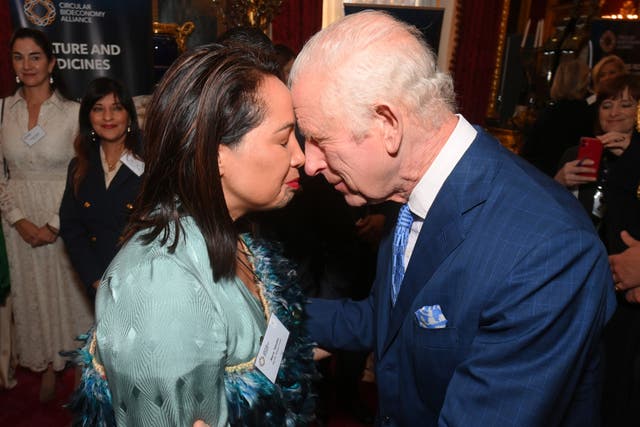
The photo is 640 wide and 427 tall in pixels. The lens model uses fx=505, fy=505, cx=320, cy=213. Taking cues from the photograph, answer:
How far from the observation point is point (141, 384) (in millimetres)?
1024

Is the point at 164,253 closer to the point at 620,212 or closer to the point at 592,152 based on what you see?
the point at 620,212

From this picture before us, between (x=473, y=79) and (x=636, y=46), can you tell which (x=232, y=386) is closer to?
(x=636, y=46)

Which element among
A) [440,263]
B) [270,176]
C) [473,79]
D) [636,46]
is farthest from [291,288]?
[473,79]

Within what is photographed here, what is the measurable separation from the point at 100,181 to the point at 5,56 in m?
2.52

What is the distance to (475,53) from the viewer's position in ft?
21.7

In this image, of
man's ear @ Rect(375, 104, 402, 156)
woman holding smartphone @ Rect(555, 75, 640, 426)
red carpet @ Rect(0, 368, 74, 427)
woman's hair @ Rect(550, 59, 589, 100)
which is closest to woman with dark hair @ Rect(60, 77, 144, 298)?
red carpet @ Rect(0, 368, 74, 427)

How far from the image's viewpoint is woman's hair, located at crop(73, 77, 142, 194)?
2914mm

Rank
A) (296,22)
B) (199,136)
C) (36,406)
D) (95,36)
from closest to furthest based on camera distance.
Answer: (199,136) < (36,406) < (95,36) < (296,22)

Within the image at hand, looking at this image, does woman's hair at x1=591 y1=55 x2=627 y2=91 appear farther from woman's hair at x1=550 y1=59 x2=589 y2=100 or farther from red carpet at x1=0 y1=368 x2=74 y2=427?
red carpet at x1=0 y1=368 x2=74 y2=427

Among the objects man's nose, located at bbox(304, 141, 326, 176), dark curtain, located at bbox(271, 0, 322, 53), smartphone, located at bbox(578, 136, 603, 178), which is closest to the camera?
man's nose, located at bbox(304, 141, 326, 176)

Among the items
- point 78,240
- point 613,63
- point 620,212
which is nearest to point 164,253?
point 78,240

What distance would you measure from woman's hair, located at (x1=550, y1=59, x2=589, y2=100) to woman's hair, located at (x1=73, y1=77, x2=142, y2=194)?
327 cm

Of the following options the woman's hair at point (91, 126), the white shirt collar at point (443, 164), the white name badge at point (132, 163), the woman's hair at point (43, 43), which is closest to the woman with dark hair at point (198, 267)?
the white shirt collar at point (443, 164)

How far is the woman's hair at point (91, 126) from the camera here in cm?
291
